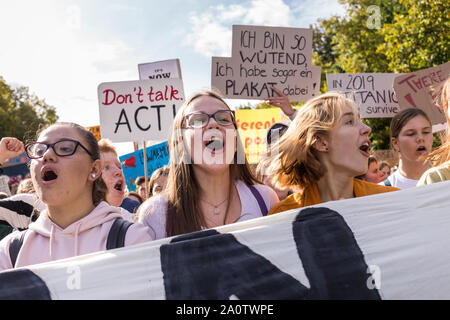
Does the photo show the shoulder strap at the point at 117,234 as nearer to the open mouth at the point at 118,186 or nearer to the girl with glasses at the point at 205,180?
the girl with glasses at the point at 205,180

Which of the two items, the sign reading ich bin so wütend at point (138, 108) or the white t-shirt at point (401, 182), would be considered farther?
the sign reading ich bin so wütend at point (138, 108)

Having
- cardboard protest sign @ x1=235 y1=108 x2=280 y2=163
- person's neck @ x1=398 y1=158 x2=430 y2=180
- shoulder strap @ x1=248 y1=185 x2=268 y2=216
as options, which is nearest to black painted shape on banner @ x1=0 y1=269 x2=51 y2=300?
shoulder strap @ x1=248 y1=185 x2=268 y2=216

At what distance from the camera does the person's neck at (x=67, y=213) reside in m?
1.87

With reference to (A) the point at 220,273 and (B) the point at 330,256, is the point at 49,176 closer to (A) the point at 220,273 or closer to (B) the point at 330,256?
(A) the point at 220,273

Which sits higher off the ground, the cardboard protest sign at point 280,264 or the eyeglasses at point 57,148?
the eyeglasses at point 57,148

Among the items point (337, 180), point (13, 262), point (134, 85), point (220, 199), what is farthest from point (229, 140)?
point (134, 85)

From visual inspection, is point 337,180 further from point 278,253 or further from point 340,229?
point 278,253

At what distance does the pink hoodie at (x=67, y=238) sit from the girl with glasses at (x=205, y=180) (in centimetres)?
21

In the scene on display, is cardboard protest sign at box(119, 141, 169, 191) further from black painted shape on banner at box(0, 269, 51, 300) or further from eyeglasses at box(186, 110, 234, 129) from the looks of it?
black painted shape on banner at box(0, 269, 51, 300)

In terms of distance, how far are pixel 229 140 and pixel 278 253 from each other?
0.75m

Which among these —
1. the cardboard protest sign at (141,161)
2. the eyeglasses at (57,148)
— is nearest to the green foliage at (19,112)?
the cardboard protest sign at (141,161)

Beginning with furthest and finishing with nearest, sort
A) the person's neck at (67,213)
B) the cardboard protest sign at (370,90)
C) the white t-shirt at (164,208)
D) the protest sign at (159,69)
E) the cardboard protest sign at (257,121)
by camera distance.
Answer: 1. the cardboard protest sign at (257,121)
2. the protest sign at (159,69)
3. the cardboard protest sign at (370,90)
4. the white t-shirt at (164,208)
5. the person's neck at (67,213)

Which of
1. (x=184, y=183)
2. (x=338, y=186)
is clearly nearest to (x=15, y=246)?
(x=184, y=183)

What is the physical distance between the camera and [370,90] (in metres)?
4.96
